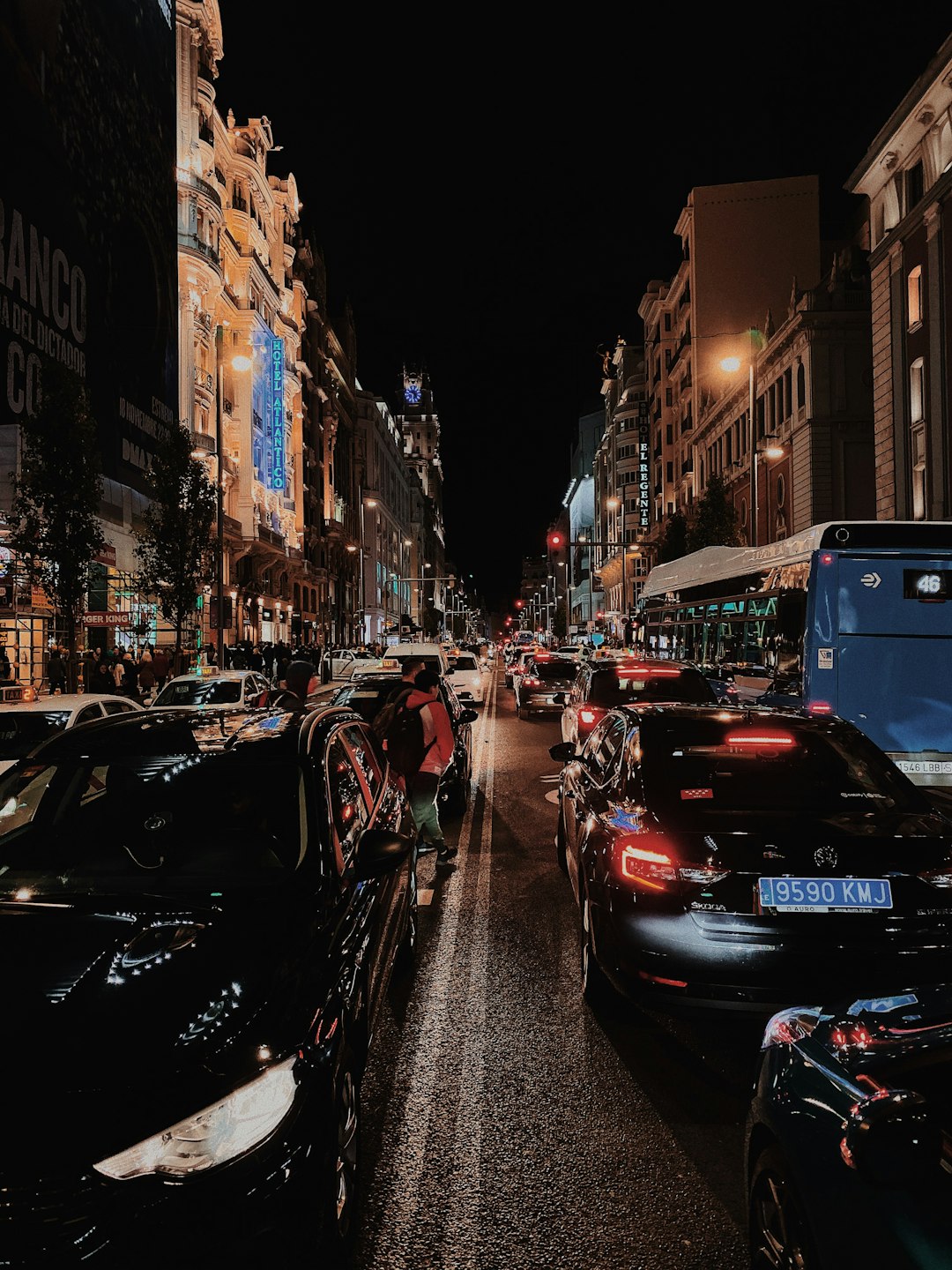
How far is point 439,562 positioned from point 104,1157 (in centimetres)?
19586

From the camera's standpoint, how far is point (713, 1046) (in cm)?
478

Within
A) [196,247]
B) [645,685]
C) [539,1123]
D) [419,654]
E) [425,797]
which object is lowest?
[539,1123]

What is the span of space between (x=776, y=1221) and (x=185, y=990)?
171 cm

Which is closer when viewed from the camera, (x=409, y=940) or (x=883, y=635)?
(x=409, y=940)

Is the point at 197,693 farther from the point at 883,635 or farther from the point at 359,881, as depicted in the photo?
the point at 359,881

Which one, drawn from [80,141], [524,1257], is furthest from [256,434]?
[524,1257]

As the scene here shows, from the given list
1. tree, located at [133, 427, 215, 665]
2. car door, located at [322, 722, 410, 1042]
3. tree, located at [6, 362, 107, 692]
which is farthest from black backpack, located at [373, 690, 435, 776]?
tree, located at [133, 427, 215, 665]

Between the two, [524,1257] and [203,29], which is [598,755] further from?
[203,29]

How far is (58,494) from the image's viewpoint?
67.2 feet

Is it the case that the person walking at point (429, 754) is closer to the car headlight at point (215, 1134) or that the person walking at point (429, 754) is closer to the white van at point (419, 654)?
the car headlight at point (215, 1134)

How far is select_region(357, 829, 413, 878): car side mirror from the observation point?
390 cm

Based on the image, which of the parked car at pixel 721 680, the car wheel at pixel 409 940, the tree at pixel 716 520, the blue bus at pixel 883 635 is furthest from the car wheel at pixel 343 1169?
the tree at pixel 716 520

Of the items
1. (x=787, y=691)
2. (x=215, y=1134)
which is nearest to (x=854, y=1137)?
(x=215, y=1134)

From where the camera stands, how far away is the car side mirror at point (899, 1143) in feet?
6.36
